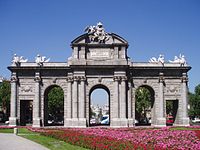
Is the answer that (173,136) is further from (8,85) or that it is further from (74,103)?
(8,85)

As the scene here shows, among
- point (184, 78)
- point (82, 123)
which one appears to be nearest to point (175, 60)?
point (184, 78)

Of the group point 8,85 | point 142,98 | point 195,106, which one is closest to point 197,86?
point 195,106

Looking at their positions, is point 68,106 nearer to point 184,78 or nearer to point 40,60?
point 40,60

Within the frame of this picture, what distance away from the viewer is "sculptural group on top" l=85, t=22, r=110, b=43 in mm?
51719

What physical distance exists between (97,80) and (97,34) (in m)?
7.28

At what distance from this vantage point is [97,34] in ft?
170

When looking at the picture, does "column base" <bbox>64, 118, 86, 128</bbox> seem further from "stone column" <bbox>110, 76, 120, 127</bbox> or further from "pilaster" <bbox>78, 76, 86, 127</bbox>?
"stone column" <bbox>110, 76, 120, 127</bbox>

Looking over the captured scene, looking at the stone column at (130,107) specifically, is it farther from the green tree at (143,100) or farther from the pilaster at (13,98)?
the green tree at (143,100)

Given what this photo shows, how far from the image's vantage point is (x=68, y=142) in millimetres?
26656

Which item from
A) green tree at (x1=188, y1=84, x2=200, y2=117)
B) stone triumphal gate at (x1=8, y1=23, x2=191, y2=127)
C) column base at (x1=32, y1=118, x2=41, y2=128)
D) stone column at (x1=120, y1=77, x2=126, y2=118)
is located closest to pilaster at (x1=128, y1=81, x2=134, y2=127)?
stone triumphal gate at (x1=8, y1=23, x2=191, y2=127)

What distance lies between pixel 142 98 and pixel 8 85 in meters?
33.4

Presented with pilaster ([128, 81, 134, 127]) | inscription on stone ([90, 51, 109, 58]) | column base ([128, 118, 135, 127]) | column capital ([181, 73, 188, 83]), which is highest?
inscription on stone ([90, 51, 109, 58])

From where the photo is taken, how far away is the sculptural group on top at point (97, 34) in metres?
51.7

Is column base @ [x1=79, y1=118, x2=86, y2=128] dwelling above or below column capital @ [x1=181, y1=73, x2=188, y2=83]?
below
